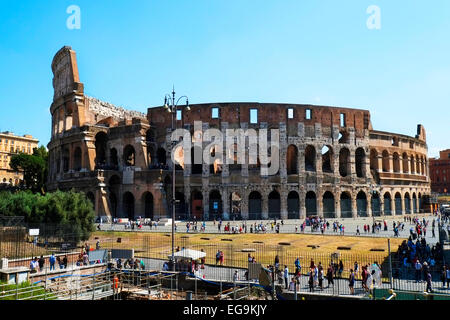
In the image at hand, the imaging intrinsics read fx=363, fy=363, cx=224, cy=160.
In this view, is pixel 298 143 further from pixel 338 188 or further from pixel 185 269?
pixel 185 269

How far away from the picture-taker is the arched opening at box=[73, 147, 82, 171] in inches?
1890

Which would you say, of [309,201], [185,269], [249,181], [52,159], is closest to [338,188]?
[309,201]

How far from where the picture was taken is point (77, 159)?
161ft

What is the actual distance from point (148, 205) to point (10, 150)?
5454cm

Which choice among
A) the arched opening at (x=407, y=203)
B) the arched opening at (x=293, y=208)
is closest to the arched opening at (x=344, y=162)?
the arched opening at (x=293, y=208)

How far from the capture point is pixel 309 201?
4619 centimetres

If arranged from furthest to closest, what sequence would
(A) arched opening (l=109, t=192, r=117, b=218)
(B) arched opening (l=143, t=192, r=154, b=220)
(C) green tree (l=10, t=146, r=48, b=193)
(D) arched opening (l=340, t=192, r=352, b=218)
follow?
(C) green tree (l=10, t=146, r=48, b=193), (D) arched opening (l=340, t=192, r=352, b=218), (A) arched opening (l=109, t=192, r=117, b=218), (B) arched opening (l=143, t=192, r=154, b=220)

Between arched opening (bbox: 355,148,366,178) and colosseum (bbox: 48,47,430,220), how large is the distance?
18cm

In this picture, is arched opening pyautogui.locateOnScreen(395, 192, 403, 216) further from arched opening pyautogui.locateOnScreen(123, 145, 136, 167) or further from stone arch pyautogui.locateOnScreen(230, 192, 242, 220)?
arched opening pyautogui.locateOnScreen(123, 145, 136, 167)

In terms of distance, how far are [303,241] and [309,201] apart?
62.6 feet

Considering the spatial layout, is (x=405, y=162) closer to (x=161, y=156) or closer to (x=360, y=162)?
(x=360, y=162)

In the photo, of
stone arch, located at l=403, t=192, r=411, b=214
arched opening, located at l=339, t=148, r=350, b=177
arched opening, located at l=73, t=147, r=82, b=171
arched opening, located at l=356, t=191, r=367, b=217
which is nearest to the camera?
arched opening, located at l=73, t=147, r=82, b=171

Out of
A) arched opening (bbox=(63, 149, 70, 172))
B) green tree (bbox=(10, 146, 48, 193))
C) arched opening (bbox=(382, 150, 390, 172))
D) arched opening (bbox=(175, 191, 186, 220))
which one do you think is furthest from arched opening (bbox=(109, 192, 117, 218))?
arched opening (bbox=(382, 150, 390, 172))

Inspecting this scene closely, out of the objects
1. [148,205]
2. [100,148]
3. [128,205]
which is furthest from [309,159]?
[100,148]
